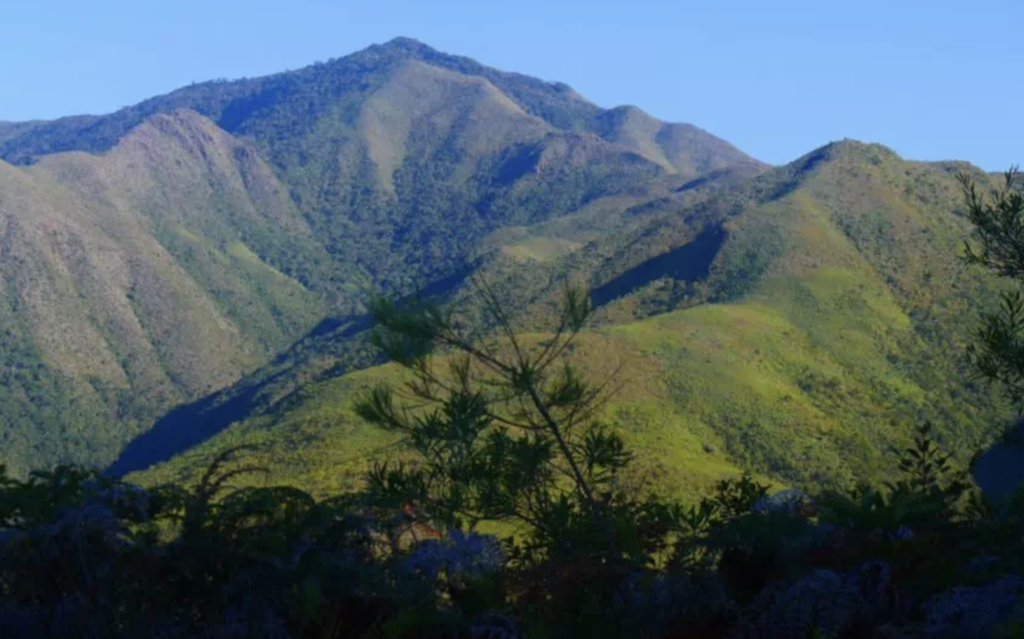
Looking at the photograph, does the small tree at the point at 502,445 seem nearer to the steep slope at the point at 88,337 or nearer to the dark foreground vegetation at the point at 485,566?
the dark foreground vegetation at the point at 485,566

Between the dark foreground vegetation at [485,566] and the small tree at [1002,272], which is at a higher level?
the small tree at [1002,272]

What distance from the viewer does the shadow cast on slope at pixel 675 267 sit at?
4481 inches

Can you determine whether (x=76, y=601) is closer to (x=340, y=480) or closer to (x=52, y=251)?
(x=340, y=480)

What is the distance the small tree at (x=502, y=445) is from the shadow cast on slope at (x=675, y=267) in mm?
105759

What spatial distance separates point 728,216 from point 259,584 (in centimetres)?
12046

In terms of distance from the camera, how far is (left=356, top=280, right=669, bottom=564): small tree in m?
5.87

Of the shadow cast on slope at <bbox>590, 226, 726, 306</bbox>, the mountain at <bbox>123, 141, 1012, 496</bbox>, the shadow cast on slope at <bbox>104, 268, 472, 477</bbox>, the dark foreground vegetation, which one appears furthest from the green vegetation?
the shadow cast on slope at <bbox>104, 268, 472, 477</bbox>

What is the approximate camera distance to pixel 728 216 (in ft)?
402

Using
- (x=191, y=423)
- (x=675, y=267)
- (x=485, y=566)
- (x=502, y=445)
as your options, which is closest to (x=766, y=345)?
(x=675, y=267)

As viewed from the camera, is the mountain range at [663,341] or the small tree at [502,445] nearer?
the small tree at [502,445]

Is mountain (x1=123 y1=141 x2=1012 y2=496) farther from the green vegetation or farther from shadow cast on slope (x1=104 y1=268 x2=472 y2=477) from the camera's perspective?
the green vegetation

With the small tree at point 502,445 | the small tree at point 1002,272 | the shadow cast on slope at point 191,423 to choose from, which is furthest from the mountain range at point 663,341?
the small tree at point 1002,272

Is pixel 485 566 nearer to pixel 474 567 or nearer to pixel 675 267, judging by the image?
pixel 474 567

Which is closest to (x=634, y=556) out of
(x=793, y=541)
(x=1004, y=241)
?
(x=793, y=541)
